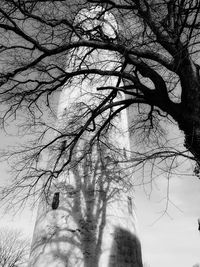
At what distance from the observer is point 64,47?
547cm

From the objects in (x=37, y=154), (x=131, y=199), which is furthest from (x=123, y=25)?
(x=131, y=199)

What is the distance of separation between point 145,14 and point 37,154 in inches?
151

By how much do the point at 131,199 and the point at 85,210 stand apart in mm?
2153

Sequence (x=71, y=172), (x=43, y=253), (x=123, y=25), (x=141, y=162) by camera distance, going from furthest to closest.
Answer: (x=71, y=172) < (x=43, y=253) < (x=123, y=25) < (x=141, y=162)

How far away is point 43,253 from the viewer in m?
8.38

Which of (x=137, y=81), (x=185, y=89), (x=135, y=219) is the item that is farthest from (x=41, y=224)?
(x=185, y=89)

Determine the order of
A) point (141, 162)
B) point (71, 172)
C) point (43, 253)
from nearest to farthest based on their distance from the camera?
point (141, 162) < point (43, 253) < point (71, 172)

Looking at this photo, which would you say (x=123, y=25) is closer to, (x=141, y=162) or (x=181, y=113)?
(x=181, y=113)

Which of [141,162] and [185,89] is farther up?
[185,89]

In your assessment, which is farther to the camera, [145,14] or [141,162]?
[145,14]

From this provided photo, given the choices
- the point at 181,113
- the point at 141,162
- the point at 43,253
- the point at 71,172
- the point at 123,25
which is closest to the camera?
the point at 141,162

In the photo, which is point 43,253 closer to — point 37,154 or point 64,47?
point 37,154

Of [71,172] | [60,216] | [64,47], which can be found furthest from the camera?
[71,172]

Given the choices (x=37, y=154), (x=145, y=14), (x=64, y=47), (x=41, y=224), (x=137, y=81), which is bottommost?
(x=41, y=224)
